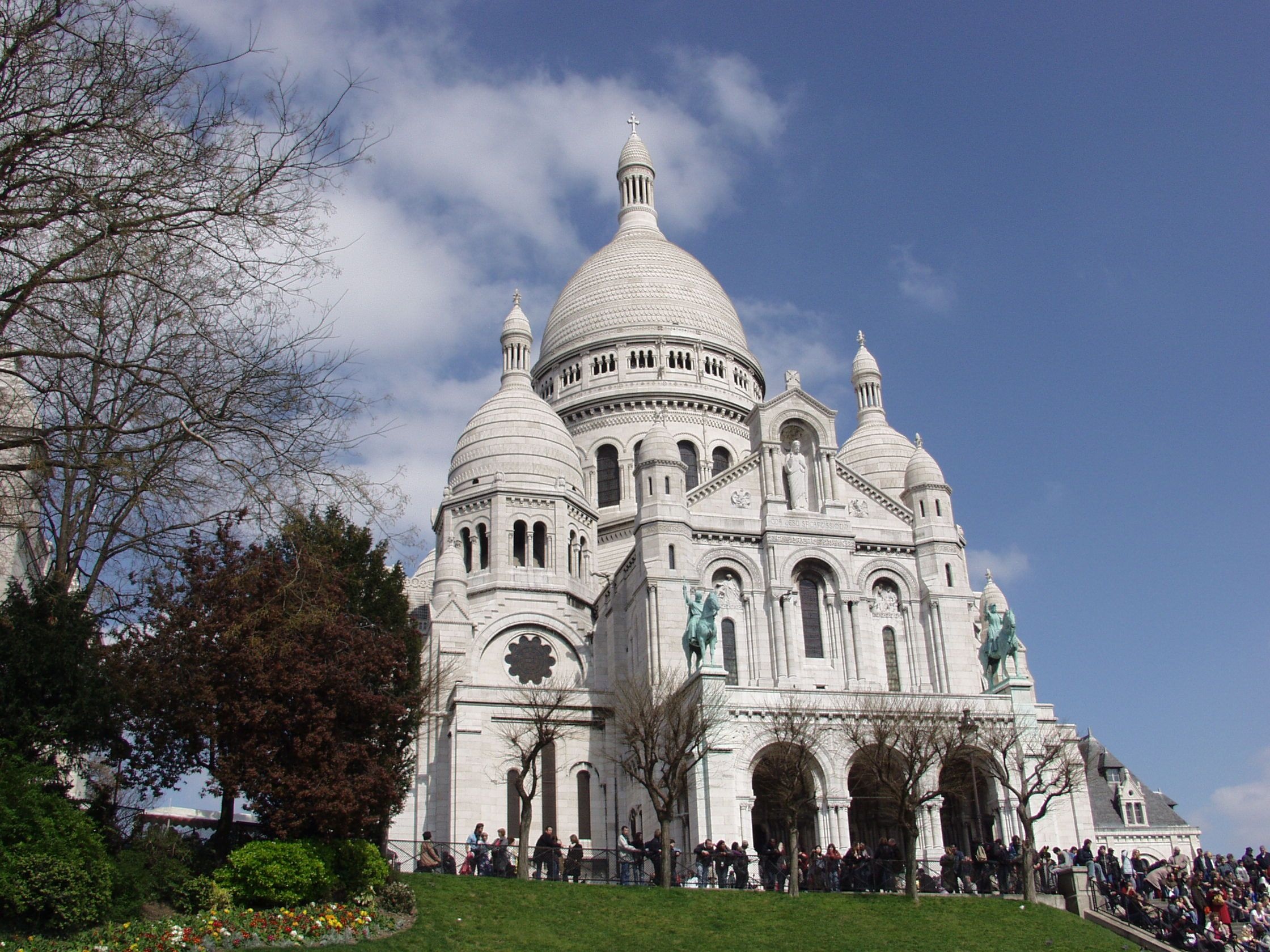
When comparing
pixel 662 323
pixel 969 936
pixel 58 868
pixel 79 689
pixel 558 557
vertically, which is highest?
pixel 662 323

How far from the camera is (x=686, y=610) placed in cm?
4272

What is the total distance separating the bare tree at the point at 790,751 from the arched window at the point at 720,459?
2381 centimetres

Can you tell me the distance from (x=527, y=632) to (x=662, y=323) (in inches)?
865

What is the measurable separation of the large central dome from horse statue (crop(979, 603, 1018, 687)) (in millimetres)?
27982

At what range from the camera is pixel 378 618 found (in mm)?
34250

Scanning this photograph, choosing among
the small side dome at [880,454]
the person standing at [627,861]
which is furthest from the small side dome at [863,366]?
the person standing at [627,861]

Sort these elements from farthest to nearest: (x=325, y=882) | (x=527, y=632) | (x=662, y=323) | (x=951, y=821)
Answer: (x=662, y=323)
(x=527, y=632)
(x=951, y=821)
(x=325, y=882)

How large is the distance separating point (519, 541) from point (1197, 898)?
31.4 metres

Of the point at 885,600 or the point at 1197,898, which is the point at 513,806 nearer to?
the point at 885,600

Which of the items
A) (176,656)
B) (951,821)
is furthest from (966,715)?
(176,656)

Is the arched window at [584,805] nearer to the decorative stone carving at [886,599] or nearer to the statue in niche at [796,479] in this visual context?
the decorative stone carving at [886,599]

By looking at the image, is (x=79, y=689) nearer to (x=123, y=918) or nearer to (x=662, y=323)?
(x=123, y=918)

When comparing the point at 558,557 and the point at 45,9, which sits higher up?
the point at 558,557

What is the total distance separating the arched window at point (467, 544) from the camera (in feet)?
170
